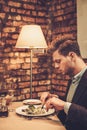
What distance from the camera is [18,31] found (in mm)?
3652

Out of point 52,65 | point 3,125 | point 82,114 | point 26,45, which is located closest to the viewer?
point 82,114

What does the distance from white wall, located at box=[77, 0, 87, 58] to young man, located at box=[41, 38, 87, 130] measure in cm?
118

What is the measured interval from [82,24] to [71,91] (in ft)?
4.81

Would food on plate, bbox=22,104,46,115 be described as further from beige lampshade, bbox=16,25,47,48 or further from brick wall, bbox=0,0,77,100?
brick wall, bbox=0,0,77,100

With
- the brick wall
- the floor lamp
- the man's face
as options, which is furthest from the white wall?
the man's face

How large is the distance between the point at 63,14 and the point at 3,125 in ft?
7.45

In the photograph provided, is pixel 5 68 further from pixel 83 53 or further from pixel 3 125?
pixel 3 125

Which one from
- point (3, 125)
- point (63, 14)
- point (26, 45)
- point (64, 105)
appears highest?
point (63, 14)

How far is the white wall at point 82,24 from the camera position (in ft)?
11.1

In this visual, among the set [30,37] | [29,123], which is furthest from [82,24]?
[29,123]

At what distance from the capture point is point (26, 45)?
3057mm

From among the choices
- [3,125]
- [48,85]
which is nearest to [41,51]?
[48,85]

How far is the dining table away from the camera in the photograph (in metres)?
1.74

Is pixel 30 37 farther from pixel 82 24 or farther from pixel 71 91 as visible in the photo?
pixel 71 91
